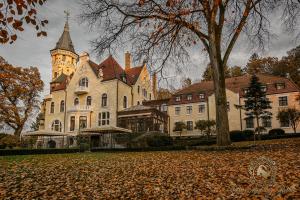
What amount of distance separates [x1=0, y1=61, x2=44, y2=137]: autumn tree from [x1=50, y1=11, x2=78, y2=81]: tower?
441 inches

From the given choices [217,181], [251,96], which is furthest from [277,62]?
[217,181]

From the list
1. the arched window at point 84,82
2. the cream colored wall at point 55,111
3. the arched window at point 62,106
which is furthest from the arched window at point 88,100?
the cream colored wall at point 55,111

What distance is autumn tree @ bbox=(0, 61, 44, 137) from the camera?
135ft

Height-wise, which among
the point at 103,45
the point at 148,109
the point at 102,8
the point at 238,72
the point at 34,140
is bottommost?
the point at 34,140

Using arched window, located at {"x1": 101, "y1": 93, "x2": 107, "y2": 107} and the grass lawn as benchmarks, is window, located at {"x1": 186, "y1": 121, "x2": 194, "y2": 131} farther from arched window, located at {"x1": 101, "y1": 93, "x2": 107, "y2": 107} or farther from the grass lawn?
the grass lawn

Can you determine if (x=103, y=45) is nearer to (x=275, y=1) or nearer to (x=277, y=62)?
(x=275, y=1)

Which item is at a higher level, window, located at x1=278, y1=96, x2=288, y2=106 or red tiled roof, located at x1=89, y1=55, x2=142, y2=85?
red tiled roof, located at x1=89, y1=55, x2=142, y2=85

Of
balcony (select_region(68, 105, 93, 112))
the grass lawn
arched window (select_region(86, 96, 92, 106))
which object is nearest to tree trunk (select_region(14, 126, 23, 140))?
balcony (select_region(68, 105, 93, 112))

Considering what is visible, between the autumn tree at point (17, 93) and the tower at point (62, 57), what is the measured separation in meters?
11.2

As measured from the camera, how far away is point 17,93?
141 feet

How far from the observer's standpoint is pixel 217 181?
6.21 meters

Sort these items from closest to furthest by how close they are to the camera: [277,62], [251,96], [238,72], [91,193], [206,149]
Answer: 1. [91,193]
2. [206,149]
3. [251,96]
4. [277,62]
5. [238,72]

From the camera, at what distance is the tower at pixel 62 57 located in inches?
2298

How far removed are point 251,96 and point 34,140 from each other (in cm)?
3161
